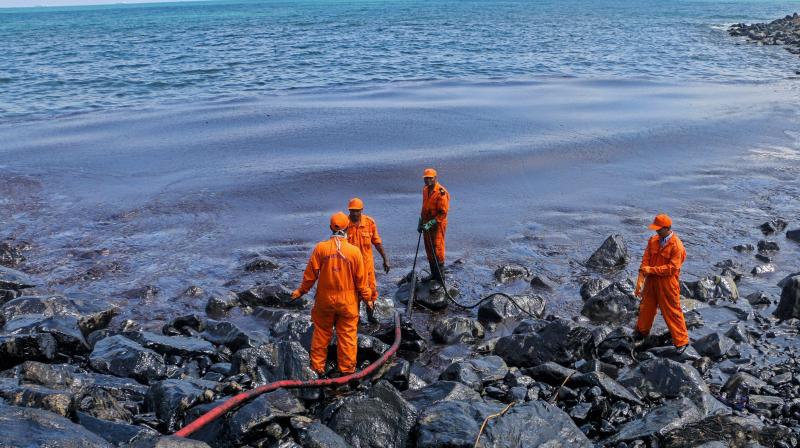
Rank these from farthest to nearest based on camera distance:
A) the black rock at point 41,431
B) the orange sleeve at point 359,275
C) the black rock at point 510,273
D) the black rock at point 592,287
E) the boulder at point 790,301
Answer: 1. the black rock at point 510,273
2. the black rock at point 592,287
3. the boulder at point 790,301
4. the orange sleeve at point 359,275
5. the black rock at point 41,431

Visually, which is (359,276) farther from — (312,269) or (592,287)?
(592,287)

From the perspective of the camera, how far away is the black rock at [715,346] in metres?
9.11

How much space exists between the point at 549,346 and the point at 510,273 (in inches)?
132

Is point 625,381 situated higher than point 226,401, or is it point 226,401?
point 226,401

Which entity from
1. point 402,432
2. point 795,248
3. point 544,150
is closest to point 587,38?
point 544,150

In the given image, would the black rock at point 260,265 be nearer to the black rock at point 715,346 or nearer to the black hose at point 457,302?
the black hose at point 457,302

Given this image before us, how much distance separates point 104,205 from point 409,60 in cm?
2828

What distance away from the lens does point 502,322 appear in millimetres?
10484

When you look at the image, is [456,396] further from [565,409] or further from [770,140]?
[770,140]

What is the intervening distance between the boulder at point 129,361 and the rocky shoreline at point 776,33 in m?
48.4

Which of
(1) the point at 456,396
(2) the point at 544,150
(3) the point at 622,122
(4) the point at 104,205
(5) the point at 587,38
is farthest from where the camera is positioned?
(5) the point at 587,38

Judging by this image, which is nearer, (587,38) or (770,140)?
(770,140)

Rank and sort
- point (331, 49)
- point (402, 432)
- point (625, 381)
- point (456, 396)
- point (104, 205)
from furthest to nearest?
point (331, 49)
point (104, 205)
point (625, 381)
point (456, 396)
point (402, 432)

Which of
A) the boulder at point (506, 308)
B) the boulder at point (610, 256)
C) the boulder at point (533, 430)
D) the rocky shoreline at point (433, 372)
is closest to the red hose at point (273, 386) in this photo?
the rocky shoreline at point (433, 372)
